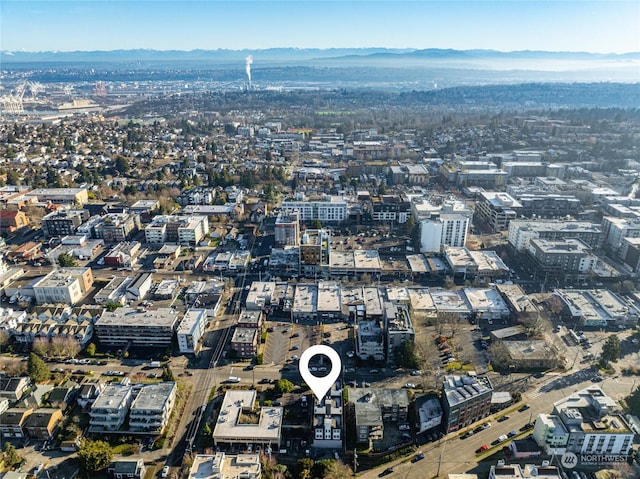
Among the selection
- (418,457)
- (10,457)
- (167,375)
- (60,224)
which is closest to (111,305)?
(167,375)

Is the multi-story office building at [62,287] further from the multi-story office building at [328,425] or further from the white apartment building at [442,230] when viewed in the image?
the white apartment building at [442,230]

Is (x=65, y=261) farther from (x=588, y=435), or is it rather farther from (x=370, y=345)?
(x=588, y=435)

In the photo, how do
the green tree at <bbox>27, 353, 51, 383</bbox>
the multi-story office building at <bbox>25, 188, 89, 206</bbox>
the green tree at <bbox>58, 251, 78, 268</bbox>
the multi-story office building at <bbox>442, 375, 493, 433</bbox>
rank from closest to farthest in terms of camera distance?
the multi-story office building at <bbox>442, 375, 493, 433</bbox> < the green tree at <bbox>27, 353, 51, 383</bbox> < the green tree at <bbox>58, 251, 78, 268</bbox> < the multi-story office building at <bbox>25, 188, 89, 206</bbox>

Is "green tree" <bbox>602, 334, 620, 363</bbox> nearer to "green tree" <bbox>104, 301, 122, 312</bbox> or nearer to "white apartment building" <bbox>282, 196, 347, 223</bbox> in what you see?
"white apartment building" <bbox>282, 196, 347, 223</bbox>

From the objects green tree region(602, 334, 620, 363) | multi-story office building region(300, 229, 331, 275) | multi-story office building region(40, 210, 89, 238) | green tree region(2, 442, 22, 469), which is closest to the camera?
green tree region(2, 442, 22, 469)

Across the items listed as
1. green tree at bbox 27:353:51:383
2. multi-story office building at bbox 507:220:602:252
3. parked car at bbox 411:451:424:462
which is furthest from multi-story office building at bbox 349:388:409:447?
multi-story office building at bbox 507:220:602:252

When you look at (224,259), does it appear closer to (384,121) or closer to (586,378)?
(586,378)
